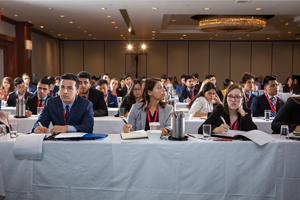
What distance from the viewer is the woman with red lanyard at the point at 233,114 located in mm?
3363

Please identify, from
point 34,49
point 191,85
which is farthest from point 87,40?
point 191,85

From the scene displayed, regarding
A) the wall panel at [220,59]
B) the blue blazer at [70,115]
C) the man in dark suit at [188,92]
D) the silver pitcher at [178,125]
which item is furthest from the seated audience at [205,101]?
the wall panel at [220,59]

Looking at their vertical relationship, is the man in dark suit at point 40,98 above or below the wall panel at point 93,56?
below

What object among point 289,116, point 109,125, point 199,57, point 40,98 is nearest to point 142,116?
point 109,125

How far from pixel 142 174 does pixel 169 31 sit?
1409 centimetres

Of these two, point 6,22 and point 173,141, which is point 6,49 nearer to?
point 6,22

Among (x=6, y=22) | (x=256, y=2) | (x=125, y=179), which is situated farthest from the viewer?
(x=6, y=22)

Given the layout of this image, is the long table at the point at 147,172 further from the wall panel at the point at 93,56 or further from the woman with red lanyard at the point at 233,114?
the wall panel at the point at 93,56

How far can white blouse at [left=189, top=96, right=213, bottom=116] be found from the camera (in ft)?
16.9

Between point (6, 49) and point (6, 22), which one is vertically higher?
point (6, 22)

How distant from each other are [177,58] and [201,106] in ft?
49.3

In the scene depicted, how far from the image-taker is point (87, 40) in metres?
19.7

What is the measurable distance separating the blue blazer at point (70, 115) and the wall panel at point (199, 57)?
1701 centimetres

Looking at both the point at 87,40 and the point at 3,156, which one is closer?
the point at 3,156
